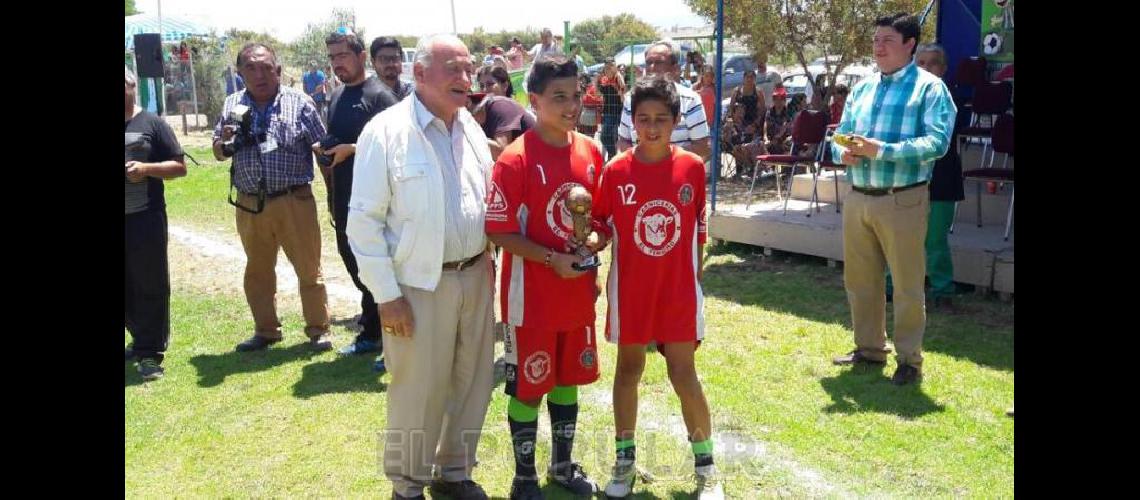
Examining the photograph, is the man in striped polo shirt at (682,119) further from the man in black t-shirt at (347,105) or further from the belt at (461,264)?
the man in black t-shirt at (347,105)

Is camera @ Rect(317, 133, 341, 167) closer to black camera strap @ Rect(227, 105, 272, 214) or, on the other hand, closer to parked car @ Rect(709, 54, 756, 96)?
black camera strap @ Rect(227, 105, 272, 214)

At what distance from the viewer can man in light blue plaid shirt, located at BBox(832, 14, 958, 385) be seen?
205 inches

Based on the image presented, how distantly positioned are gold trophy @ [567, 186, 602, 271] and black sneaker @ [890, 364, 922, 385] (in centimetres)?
262

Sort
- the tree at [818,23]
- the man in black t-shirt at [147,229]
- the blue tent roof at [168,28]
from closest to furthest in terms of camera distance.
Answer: the man in black t-shirt at [147,229]
the tree at [818,23]
the blue tent roof at [168,28]

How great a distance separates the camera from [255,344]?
6809 mm

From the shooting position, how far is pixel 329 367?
6270 millimetres

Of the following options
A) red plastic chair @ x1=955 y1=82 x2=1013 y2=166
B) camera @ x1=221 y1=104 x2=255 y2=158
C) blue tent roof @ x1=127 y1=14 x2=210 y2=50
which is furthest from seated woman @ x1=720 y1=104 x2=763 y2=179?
blue tent roof @ x1=127 y1=14 x2=210 y2=50

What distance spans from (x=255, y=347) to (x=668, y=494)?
3759mm

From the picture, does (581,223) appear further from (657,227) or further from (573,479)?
(573,479)

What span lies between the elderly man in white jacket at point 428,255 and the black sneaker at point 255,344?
3.20 meters

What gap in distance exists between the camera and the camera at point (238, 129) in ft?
19.8

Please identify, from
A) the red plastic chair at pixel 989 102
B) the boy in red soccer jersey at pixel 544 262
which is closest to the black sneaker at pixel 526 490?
the boy in red soccer jersey at pixel 544 262
